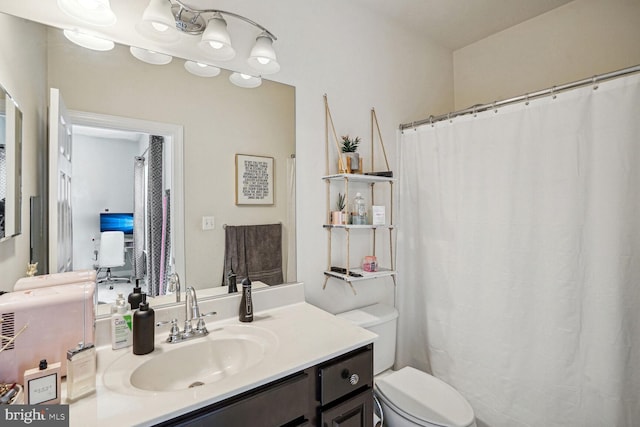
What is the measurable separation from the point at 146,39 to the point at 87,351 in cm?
114

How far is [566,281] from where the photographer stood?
4.68 feet

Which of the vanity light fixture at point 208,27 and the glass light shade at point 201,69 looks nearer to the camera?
the vanity light fixture at point 208,27

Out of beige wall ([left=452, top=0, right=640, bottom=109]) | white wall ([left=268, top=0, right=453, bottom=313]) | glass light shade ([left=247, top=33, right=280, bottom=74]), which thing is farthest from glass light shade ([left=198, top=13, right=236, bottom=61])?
beige wall ([left=452, top=0, right=640, bottom=109])

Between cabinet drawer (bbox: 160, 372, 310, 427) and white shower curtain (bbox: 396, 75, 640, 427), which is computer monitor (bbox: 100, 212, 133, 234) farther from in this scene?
white shower curtain (bbox: 396, 75, 640, 427)

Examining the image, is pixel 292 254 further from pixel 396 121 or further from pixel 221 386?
pixel 396 121

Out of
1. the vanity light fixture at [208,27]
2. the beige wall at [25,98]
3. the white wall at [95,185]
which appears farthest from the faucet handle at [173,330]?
the vanity light fixture at [208,27]

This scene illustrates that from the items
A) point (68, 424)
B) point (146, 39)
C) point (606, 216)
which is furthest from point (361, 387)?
point (146, 39)

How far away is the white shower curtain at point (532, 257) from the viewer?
1.31m

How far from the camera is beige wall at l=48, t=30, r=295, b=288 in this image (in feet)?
3.72

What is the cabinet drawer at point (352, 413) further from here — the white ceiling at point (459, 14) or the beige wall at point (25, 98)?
the white ceiling at point (459, 14)

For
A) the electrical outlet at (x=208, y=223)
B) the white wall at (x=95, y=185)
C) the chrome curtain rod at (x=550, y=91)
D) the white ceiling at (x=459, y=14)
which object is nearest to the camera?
the white wall at (x=95, y=185)

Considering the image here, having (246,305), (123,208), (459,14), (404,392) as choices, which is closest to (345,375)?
(246,305)

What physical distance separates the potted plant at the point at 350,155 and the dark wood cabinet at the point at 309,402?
3.04 ft

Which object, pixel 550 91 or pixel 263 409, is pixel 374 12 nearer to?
pixel 550 91
